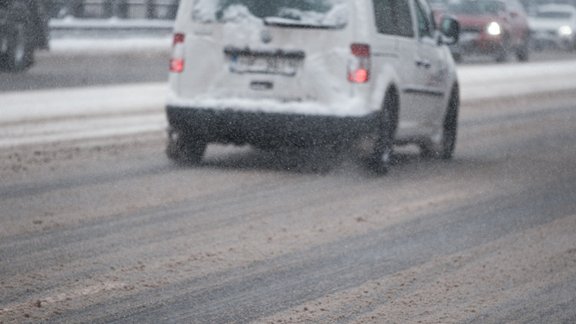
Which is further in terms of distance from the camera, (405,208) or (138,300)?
(405,208)

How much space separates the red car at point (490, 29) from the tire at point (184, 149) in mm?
27360

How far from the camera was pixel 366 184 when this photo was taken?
1258cm

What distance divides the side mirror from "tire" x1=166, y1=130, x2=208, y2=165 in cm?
293

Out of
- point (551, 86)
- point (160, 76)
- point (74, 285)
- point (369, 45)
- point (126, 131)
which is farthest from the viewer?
point (551, 86)

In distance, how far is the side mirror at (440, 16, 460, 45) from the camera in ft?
50.9

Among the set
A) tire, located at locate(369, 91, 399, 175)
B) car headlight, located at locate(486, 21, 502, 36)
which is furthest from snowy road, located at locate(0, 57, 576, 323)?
car headlight, located at locate(486, 21, 502, 36)

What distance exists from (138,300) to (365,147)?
20.7ft

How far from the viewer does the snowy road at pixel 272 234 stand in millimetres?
7055

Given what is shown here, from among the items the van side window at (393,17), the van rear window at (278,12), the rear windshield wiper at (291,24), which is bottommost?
the van side window at (393,17)

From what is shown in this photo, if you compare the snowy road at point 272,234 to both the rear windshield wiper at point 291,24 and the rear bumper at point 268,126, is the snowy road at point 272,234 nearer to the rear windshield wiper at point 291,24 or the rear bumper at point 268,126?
the rear bumper at point 268,126

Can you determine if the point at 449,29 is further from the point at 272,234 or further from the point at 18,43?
the point at 18,43

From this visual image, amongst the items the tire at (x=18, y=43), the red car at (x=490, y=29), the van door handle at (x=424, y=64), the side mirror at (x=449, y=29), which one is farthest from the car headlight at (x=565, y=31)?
the van door handle at (x=424, y=64)

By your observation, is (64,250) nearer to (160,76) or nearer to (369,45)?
(369,45)

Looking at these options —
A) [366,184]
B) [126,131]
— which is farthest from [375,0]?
[126,131]
